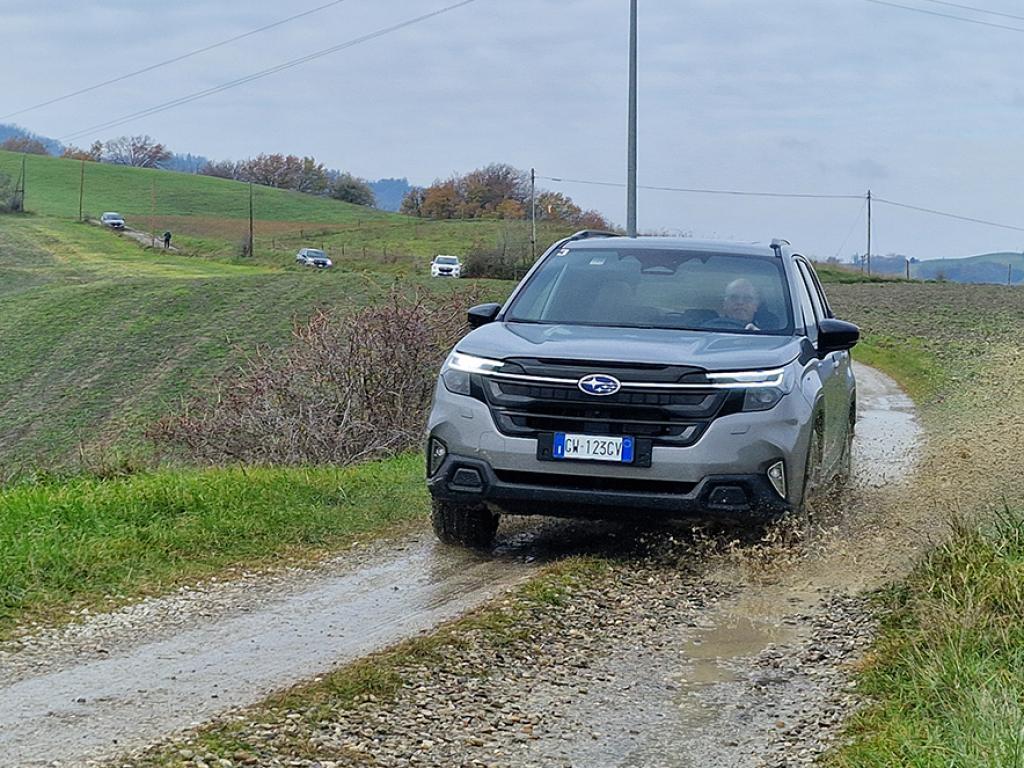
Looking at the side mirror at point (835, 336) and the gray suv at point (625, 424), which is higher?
the side mirror at point (835, 336)

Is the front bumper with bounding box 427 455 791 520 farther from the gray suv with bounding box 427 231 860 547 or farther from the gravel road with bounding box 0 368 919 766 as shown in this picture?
the gravel road with bounding box 0 368 919 766

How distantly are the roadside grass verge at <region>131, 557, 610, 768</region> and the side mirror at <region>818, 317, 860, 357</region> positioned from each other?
2590 millimetres

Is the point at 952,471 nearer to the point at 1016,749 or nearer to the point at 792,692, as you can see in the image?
the point at 792,692

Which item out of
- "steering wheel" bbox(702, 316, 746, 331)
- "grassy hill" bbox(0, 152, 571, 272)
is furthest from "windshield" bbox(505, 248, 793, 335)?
"grassy hill" bbox(0, 152, 571, 272)

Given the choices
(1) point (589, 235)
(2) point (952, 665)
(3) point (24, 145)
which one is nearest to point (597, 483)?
(2) point (952, 665)

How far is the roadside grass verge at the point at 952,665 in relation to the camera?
3906 mm

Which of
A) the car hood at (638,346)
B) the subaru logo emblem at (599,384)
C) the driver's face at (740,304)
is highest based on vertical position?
the driver's face at (740,304)

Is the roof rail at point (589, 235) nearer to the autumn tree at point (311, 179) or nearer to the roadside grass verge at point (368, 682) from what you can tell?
the roadside grass verge at point (368, 682)

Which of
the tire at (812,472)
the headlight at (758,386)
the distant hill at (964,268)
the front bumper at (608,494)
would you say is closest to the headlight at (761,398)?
the headlight at (758,386)

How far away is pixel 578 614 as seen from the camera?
624 cm

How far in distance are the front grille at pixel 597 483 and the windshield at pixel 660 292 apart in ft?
4.44

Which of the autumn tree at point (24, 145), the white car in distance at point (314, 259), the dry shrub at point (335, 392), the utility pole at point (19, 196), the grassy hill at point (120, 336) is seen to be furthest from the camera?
the autumn tree at point (24, 145)

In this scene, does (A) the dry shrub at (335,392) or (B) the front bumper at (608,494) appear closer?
(B) the front bumper at (608,494)

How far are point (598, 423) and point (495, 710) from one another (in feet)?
8.65
